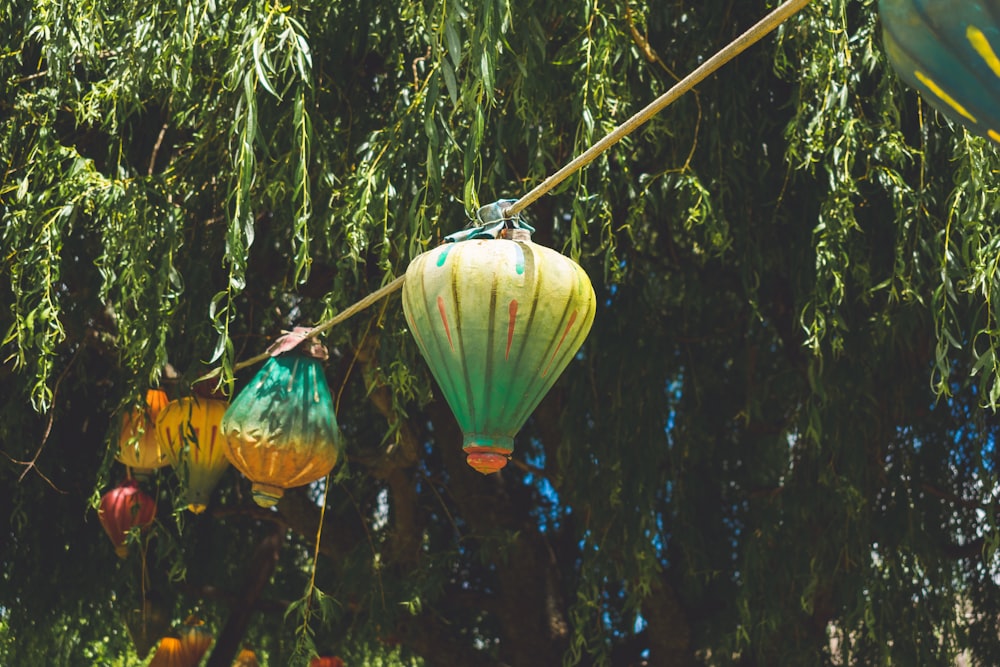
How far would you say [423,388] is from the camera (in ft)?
12.2

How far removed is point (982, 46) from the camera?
144 cm

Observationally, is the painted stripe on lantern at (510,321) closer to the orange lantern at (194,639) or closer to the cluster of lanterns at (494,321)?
the cluster of lanterns at (494,321)

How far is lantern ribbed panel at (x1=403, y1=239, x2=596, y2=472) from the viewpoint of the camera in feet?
7.72

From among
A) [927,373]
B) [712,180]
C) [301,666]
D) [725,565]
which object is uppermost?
[712,180]

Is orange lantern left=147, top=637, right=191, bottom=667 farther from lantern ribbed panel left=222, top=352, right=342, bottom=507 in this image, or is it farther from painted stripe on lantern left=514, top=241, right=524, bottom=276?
painted stripe on lantern left=514, top=241, right=524, bottom=276

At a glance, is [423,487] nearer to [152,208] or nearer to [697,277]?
[697,277]

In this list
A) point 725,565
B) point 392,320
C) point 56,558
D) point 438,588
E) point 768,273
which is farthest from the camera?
point 56,558

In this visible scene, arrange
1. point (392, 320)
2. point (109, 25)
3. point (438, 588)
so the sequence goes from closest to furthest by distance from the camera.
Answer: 1. point (392, 320)
2. point (109, 25)
3. point (438, 588)

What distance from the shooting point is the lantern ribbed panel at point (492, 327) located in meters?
2.35

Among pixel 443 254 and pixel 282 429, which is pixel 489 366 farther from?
pixel 282 429

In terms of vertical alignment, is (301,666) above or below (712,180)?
below

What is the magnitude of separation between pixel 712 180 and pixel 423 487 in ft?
7.53

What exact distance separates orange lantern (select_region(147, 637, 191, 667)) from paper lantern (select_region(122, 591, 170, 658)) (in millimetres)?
55

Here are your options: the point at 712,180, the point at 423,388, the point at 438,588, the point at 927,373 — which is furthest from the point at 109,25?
the point at 927,373
